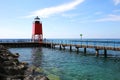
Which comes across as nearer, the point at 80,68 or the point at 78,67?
the point at 80,68

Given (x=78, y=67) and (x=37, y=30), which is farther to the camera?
(x=37, y=30)

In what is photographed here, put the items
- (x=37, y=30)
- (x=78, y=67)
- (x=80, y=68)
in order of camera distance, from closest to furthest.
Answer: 1. (x=80, y=68)
2. (x=78, y=67)
3. (x=37, y=30)

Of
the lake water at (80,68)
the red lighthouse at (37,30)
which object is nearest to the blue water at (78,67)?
the lake water at (80,68)

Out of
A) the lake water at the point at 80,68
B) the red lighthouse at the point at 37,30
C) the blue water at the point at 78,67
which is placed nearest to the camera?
the lake water at the point at 80,68

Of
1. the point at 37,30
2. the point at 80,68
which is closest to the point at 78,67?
the point at 80,68

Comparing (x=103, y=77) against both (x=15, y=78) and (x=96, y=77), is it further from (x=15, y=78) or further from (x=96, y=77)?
(x=15, y=78)

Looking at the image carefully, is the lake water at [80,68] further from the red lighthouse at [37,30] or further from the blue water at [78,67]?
the red lighthouse at [37,30]

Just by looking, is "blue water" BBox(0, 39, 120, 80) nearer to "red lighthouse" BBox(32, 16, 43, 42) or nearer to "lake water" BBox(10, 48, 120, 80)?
"lake water" BBox(10, 48, 120, 80)

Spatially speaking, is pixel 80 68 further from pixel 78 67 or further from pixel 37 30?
pixel 37 30

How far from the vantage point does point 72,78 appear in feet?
72.8

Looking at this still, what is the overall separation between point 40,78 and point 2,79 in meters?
2.55

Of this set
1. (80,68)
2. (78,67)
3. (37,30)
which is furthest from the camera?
(37,30)

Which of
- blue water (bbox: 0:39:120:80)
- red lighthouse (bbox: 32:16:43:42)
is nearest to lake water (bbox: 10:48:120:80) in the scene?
blue water (bbox: 0:39:120:80)

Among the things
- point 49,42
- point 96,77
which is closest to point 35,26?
point 49,42
